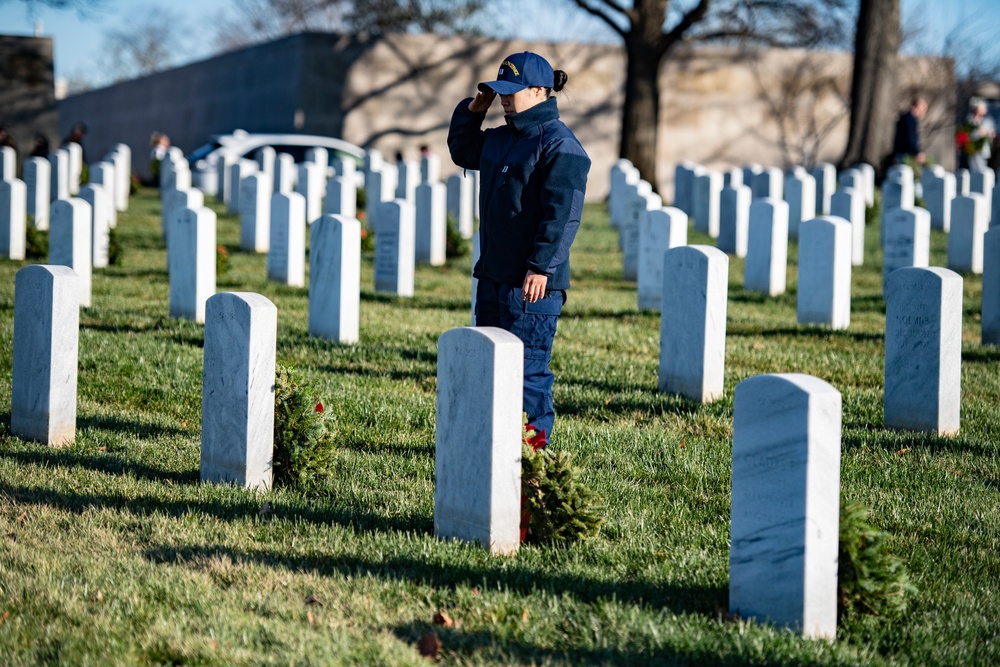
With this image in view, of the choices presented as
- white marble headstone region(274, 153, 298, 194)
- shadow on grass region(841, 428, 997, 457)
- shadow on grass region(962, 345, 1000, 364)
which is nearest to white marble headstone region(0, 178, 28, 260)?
white marble headstone region(274, 153, 298, 194)

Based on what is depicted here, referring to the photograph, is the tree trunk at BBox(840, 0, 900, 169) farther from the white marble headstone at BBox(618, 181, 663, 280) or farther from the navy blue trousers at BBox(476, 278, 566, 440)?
the navy blue trousers at BBox(476, 278, 566, 440)

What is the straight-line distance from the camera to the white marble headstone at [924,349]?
644 cm

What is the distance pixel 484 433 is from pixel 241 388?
140cm

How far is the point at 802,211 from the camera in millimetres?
18094

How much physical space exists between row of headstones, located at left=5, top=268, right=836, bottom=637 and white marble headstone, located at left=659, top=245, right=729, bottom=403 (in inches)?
117

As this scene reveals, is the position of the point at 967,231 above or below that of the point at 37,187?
below

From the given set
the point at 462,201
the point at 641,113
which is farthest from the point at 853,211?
the point at 641,113

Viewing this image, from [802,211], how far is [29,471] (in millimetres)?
14461

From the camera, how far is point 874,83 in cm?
2405

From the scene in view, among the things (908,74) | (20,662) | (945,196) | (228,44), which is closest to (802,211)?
(945,196)

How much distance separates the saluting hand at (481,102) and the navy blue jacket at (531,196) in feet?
0.47

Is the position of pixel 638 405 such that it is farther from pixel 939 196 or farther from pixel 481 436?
pixel 939 196

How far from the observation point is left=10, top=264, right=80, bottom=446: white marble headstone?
602 cm

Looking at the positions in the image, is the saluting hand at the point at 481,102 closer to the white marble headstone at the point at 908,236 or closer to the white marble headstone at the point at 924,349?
the white marble headstone at the point at 924,349
